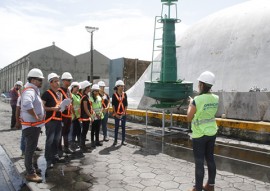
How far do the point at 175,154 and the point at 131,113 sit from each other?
6.64 metres

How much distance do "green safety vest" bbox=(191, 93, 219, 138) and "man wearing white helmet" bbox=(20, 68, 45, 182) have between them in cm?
275

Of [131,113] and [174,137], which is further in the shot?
[131,113]

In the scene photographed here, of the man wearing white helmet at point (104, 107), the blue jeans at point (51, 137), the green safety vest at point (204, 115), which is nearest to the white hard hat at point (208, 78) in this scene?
the green safety vest at point (204, 115)

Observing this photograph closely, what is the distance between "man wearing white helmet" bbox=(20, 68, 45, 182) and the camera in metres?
4.66

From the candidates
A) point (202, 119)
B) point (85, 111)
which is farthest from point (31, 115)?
point (202, 119)

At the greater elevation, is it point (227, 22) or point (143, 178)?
point (227, 22)

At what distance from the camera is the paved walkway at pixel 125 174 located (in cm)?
471

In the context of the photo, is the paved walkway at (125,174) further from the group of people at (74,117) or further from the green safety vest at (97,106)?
the green safety vest at (97,106)

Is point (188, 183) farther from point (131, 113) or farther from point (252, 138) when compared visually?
point (131, 113)

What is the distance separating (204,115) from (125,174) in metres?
2.19

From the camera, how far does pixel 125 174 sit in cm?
536

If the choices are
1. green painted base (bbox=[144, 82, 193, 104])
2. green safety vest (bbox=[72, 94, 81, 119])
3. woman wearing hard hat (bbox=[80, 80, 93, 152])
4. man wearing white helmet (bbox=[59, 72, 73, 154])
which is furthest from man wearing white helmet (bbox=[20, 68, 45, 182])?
green painted base (bbox=[144, 82, 193, 104])

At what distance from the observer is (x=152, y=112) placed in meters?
12.5

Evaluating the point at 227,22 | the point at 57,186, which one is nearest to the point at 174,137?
the point at 57,186
